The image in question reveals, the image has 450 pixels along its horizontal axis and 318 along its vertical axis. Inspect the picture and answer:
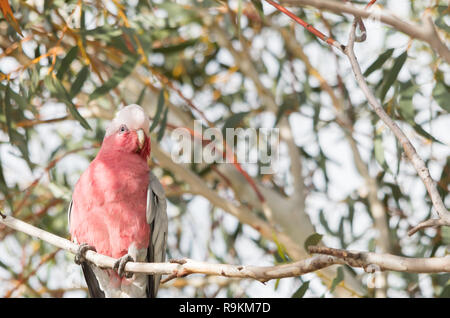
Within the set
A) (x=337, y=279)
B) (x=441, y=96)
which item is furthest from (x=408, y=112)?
(x=337, y=279)

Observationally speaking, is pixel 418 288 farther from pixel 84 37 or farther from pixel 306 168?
pixel 84 37

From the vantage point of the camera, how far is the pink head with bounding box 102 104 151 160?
174 centimetres

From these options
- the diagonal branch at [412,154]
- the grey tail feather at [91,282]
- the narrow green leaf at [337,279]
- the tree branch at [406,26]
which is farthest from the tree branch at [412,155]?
the grey tail feather at [91,282]

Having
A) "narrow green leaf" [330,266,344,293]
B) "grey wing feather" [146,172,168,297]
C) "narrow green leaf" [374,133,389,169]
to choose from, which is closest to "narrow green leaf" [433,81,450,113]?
"narrow green leaf" [374,133,389,169]

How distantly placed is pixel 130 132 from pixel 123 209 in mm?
263

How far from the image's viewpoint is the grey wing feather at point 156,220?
170 centimetres

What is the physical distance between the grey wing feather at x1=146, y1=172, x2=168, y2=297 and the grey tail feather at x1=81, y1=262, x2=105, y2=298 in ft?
0.69

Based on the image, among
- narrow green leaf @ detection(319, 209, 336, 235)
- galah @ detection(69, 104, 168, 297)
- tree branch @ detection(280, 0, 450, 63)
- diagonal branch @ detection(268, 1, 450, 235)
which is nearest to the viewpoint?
tree branch @ detection(280, 0, 450, 63)

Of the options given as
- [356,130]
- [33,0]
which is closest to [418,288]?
[356,130]

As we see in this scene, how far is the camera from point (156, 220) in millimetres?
1724

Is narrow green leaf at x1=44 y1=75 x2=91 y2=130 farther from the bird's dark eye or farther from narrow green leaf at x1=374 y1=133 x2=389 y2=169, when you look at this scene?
narrow green leaf at x1=374 y1=133 x2=389 y2=169

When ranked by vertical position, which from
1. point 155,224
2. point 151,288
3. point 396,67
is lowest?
point 151,288

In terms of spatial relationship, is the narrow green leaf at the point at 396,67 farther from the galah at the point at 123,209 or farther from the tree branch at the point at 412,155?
the galah at the point at 123,209

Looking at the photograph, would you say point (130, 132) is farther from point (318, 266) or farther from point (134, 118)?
point (318, 266)
